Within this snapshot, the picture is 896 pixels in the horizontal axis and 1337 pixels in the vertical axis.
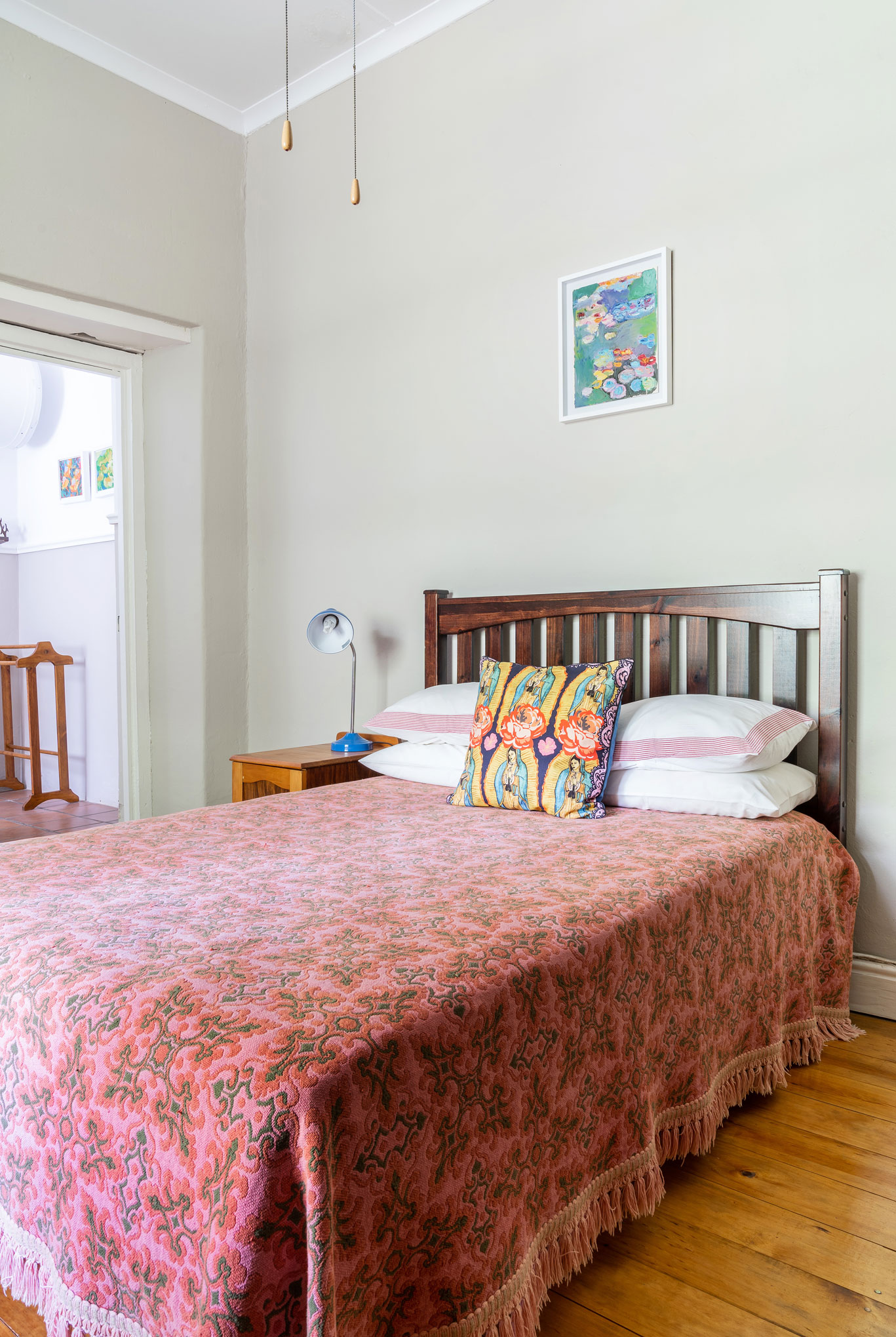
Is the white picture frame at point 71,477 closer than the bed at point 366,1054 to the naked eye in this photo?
No

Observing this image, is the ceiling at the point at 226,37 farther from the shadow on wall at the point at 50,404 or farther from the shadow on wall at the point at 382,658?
the shadow on wall at the point at 382,658

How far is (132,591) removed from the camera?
3.61 m

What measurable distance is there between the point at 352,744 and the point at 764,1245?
2.00 meters

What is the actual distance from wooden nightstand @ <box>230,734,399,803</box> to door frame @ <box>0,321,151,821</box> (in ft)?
2.57

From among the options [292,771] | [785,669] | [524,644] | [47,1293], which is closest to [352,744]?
[292,771]

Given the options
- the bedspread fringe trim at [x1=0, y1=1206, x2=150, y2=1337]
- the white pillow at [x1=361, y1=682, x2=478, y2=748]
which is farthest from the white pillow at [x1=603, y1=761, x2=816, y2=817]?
the bedspread fringe trim at [x1=0, y1=1206, x2=150, y2=1337]

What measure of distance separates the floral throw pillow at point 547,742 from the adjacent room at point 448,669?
1 centimetres

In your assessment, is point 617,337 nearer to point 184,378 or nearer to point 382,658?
point 382,658

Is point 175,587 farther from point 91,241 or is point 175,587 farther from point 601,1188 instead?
point 601,1188

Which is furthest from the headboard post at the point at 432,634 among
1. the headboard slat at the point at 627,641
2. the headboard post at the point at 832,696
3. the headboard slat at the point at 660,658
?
the headboard post at the point at 832,696

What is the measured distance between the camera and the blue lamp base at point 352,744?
308 cm

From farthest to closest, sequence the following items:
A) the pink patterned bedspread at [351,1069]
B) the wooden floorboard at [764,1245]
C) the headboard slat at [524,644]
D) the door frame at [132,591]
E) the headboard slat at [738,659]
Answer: the door frame at [132,591]
the headboard slat at [524,644]
the headboard slat at [738,659]
the wooden floorboard at [764,1245]
the pink patterned bedspread at [351,1069]

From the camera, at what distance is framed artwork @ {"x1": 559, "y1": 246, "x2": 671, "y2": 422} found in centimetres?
257

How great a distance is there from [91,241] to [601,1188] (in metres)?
3.35
